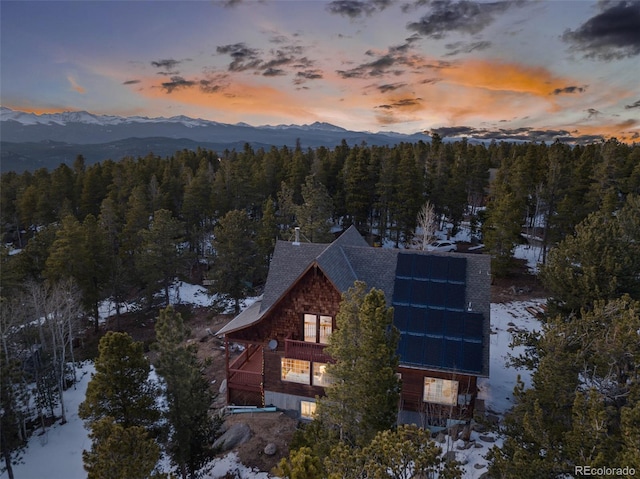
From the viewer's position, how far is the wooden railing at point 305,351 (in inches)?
815

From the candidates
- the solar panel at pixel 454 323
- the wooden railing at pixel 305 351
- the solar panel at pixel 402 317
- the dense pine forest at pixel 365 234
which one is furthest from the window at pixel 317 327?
the dense pine forest at pixel 365 234

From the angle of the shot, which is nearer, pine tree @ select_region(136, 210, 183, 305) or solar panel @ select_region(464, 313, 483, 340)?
solar panel @ select_region(464, 313, 483, 340)

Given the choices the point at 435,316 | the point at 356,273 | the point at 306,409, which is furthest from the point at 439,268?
the point at 306,409

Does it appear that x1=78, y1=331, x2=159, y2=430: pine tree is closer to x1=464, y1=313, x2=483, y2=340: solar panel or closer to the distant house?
the distant house

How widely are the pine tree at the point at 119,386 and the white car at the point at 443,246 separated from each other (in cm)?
4405

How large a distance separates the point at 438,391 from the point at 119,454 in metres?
15.4

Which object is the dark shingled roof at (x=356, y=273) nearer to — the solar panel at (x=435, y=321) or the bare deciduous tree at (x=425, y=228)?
the solar panel at (x=435, y=321)

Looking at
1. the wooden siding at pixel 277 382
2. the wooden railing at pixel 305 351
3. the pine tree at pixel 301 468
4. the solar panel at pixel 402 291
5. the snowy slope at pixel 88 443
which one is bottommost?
the snowy slope at pixel 88 443

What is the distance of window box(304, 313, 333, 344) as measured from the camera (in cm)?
2109

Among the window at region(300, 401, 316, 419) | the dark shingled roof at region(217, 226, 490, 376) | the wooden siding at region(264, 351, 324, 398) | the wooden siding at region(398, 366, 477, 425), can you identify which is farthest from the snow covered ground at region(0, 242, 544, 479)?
the window at region(300, 401, 316, 419)

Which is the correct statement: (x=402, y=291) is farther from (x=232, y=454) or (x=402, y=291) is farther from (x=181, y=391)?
(x=181, y=391)

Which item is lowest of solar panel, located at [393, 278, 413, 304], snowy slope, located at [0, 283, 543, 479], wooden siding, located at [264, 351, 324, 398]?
snowy slope, located at [0, 283, 543, 479]

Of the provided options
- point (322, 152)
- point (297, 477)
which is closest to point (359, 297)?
point (297, 477)

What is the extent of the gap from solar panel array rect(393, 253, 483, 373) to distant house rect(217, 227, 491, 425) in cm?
5
